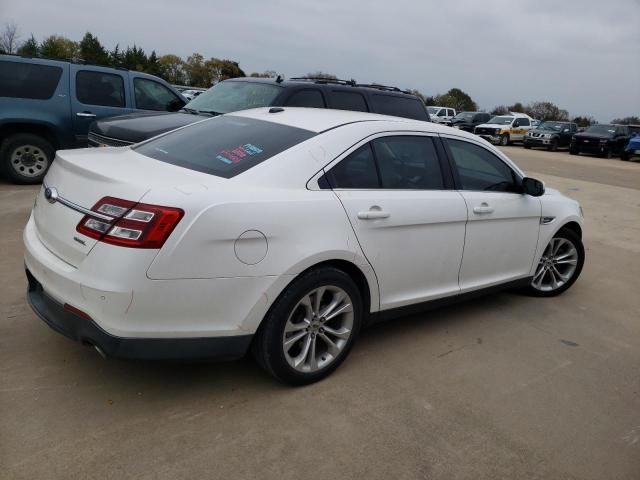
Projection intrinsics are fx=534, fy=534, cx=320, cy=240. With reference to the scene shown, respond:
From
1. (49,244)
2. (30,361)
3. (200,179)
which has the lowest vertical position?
(30,361)

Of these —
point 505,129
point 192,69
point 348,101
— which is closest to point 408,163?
point 348,101

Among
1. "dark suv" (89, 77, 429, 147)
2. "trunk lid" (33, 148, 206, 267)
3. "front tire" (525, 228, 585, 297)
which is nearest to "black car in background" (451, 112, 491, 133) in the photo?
"dark suv" (89, 77, 429, 147)

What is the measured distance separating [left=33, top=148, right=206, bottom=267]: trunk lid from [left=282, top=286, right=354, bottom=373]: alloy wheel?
914 mm

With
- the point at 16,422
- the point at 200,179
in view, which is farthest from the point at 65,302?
the point at 200,179

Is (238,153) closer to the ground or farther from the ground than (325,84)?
closer to the ground

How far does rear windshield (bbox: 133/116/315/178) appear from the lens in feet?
10.0

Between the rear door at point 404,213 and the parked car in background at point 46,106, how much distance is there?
5975 millimetres

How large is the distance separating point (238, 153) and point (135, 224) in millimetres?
900

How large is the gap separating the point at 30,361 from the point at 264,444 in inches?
61.0

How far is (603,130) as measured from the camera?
25641 mm

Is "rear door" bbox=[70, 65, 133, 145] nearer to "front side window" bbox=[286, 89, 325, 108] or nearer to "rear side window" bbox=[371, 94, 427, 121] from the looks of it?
"front side window" bbox=[286, 89, 325, 108]

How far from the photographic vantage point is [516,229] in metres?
4.29

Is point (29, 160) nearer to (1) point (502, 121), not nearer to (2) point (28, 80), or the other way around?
(2) point (28, 80)

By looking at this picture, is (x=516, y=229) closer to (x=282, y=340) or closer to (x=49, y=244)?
(x=282, y=340)
